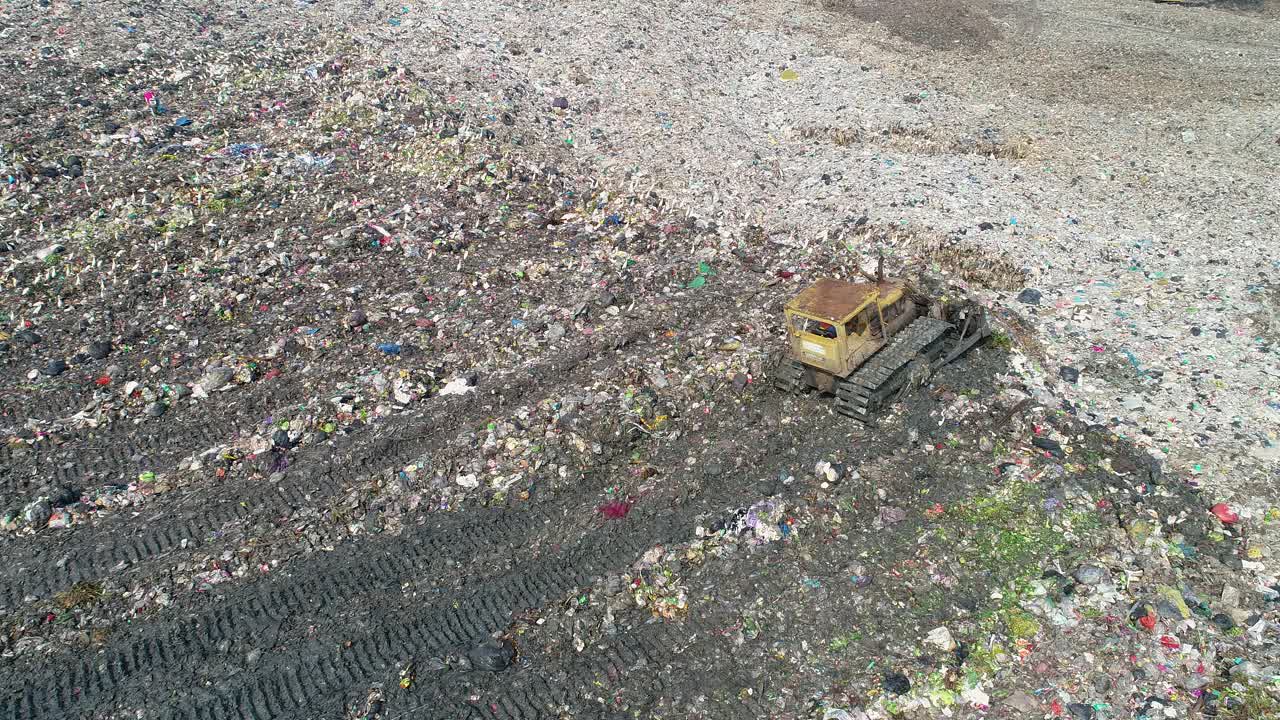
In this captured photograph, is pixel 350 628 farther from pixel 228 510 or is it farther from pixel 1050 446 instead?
pixel 1050 446

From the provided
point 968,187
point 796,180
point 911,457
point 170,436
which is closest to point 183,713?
point 170,436

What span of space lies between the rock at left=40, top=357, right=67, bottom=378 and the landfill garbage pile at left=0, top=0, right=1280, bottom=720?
0.53ft

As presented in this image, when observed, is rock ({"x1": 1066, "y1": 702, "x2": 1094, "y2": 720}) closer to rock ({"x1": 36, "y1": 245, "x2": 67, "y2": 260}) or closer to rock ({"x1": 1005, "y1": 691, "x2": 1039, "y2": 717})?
rock ({"x1": 1005, "y1": 691, "x2": 1039, "y2": 717})

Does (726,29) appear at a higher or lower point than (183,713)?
higher

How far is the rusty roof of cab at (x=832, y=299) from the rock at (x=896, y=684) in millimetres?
2783

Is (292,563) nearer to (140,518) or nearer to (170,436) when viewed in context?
(140,518)

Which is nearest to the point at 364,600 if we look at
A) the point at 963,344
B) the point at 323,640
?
the point at 323,640

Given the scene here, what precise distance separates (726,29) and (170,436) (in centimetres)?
1261

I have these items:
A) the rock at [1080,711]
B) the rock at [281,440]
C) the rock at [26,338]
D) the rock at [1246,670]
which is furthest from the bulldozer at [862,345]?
the rock at [26,338]

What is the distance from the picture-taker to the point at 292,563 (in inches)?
252

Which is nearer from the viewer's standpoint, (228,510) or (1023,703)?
(1023,703)

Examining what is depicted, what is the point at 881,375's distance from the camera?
7199 mm

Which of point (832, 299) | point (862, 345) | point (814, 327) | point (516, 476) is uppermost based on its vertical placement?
point (832, 299)

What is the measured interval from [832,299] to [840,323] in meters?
0.42
